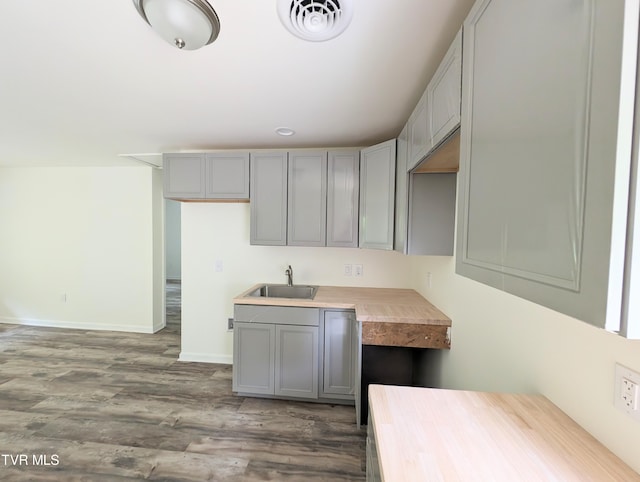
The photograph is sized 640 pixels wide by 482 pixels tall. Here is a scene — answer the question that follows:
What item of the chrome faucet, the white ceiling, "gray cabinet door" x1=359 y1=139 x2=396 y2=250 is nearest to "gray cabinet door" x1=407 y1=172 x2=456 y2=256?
"gray cabinet door" x1=359 y1=139 x2=396 y2=250

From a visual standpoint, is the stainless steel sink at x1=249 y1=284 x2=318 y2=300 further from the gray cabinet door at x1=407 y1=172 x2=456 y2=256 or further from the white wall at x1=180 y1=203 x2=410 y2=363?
the gray cabinet door at x1=407 y1=172 x2=456 y2=256

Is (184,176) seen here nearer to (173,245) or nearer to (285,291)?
(285,291)

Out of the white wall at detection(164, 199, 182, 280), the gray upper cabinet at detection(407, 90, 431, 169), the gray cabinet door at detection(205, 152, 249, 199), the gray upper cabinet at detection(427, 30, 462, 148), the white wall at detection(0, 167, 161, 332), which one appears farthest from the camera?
the white wall at detection(164, 199, 182, 280)

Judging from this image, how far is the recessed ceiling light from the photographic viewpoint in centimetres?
229

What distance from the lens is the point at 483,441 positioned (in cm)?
74

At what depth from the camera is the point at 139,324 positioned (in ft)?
12.3

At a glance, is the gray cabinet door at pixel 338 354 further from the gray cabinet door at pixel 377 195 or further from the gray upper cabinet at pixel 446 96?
the gray upper cabinet at pixel 446 96

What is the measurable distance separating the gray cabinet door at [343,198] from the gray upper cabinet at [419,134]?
82cm

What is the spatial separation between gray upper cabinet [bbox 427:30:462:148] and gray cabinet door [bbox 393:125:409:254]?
1.91ft

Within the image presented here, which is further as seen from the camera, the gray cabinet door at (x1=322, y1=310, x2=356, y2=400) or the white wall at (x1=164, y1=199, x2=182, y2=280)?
the white wall at (x1=164, y1=199, x2=182, y2=280)

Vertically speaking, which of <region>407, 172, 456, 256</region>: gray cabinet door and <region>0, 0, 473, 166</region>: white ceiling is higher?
<region>0, 0, 473, 166</region>: white ceiling

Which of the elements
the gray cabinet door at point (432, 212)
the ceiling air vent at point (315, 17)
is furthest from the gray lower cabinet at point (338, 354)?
the ceiling air vent at point (315, 17)

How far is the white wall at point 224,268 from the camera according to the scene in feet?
9.36

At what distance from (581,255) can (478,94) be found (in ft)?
1.82
